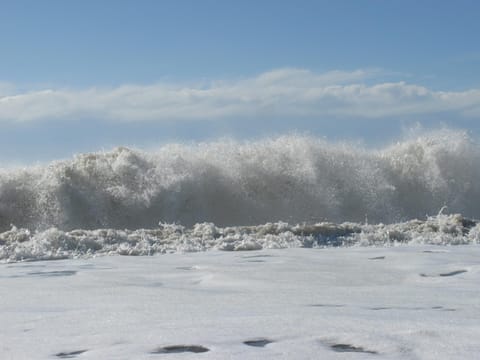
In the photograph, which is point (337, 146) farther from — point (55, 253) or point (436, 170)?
point (55, 253)

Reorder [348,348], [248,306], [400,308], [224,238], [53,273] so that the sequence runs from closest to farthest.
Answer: [348,348], [400,308], [248,306], [53,273], [224,238]

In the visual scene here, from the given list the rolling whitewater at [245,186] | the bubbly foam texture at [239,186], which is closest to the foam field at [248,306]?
the rolling whitewater at [245,186]

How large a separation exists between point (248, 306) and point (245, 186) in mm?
11552

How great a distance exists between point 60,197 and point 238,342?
38.1ft

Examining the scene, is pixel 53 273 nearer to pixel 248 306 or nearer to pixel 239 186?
pixel 248 306

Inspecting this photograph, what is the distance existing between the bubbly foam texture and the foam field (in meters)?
7.52

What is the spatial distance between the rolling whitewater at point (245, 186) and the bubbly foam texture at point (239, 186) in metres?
0.02

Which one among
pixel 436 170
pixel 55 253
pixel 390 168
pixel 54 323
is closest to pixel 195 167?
pixel 390 168

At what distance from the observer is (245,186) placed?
630 inches

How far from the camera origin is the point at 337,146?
680 inches

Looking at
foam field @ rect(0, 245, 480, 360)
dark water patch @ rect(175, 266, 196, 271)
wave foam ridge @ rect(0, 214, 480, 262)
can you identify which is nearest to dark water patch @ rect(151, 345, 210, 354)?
foam field @ rect(0, 245, 480, 360)

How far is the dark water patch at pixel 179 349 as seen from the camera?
3.40m

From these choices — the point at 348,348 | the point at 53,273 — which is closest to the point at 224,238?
the point at 53,273

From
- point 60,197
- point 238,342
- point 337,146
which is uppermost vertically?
point 337,146
